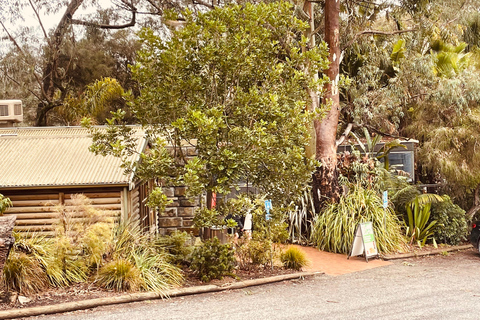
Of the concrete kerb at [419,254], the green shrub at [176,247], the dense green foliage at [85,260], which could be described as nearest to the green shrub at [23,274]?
the dense green foliage at [85,260]

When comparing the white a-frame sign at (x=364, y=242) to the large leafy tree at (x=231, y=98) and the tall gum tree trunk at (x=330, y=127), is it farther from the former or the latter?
the large leafy tree at (x=231, y=98)

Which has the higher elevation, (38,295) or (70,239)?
(70,239)

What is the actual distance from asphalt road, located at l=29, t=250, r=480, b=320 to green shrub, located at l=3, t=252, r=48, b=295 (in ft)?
3.04

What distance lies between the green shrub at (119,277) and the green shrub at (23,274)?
3.01 ft

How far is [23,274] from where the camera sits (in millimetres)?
7988

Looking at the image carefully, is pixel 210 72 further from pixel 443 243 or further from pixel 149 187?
pixel 443 243

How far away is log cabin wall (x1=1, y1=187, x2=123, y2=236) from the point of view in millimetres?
10320

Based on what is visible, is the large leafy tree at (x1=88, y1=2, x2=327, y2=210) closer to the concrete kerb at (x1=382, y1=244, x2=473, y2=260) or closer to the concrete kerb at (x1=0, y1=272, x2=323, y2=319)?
the concrete kerb at (x1=0, y1=272, x2=323, y2=319)

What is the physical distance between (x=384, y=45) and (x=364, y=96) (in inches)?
164

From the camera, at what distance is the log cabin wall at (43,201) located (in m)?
10.3

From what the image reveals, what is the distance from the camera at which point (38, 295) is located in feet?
26.1

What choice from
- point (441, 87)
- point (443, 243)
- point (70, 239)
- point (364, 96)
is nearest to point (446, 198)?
point (443, 243)

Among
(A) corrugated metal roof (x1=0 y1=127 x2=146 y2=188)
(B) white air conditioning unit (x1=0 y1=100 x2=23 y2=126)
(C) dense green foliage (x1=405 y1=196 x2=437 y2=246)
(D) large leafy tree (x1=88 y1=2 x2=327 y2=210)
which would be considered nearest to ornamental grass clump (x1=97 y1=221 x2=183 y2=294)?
(A) corrugated metal roof (x1=0 y1=127 x2=146 y2=188)

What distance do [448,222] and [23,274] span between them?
10.7 meters
